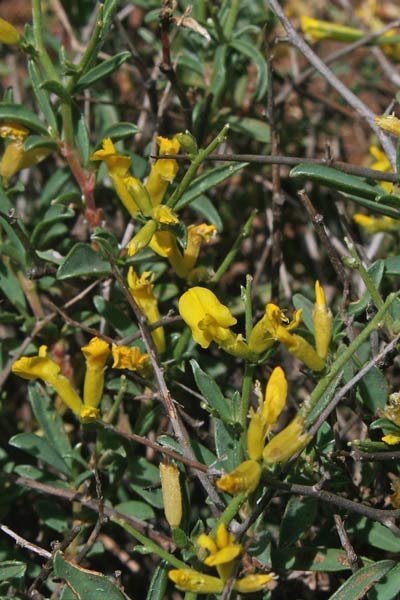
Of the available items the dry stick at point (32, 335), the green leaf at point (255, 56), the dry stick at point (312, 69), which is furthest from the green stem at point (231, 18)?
the dry stick at point (32, 335)

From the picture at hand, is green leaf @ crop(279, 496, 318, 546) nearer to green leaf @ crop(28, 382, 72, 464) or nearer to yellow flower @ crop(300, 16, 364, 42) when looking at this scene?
green leaf @ crop(28, 382, 72, 464)

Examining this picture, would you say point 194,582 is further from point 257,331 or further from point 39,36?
point 39,36

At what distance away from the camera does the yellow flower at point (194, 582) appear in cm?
133

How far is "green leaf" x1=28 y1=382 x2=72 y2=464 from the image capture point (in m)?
1.91

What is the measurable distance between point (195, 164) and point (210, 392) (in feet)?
1.51

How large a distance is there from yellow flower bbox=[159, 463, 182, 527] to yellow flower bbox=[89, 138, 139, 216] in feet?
1.94

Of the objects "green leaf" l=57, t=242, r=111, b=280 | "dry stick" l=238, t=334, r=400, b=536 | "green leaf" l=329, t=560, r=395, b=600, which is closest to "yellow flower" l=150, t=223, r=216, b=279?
"green leaf" l=57, t=242, r=111, b=280

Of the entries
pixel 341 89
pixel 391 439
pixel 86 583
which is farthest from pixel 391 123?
pixel 86 583

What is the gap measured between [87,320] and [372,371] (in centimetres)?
78

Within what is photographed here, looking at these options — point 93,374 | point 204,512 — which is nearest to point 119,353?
point 93,374

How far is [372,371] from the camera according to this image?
165cm

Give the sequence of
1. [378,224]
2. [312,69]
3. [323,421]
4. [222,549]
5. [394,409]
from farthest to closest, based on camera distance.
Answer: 1. [312,69]
2. [378,224]
3. [394,409]
4. [323,421]
5. [222,549]

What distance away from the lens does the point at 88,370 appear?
1.73m

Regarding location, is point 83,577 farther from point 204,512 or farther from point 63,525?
point 204,512
